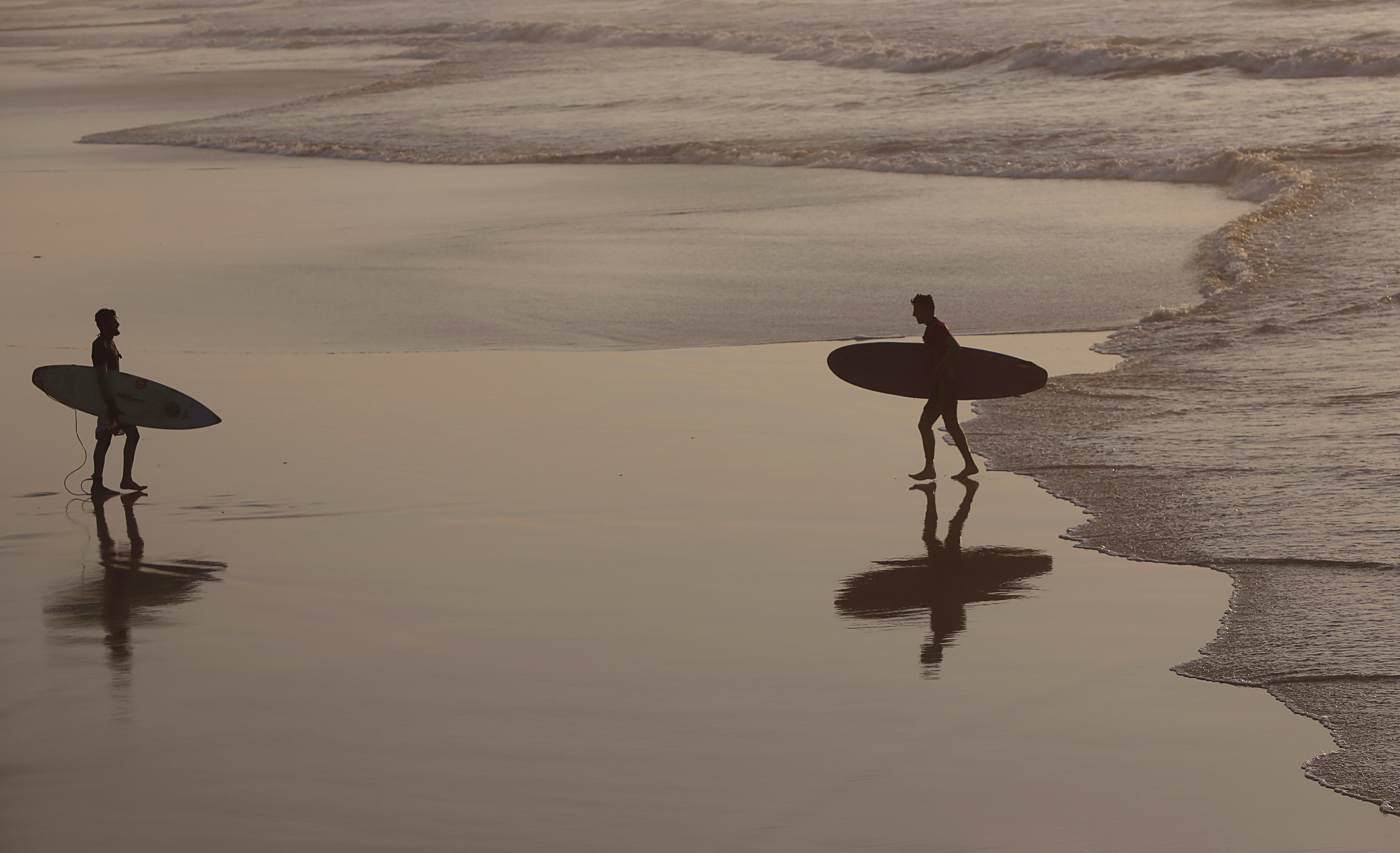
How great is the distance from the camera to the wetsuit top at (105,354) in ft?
25.9

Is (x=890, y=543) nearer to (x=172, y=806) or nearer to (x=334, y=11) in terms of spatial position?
(x=172, y=806)

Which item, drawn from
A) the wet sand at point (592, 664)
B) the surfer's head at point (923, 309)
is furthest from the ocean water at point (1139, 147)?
the surfer's head at point (923, 309)

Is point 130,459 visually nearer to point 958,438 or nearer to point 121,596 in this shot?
point 121,596

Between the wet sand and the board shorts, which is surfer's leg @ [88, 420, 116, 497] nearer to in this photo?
the board shorts

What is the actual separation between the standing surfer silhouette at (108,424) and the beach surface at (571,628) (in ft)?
0.46

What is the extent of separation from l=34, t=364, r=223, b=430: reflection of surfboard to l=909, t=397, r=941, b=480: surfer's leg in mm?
3927

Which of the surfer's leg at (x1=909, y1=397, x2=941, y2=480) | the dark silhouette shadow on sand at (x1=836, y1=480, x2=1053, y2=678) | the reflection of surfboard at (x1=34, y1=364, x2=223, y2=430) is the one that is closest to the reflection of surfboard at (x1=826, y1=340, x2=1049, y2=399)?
the surfer's leg at (x1=909, y1=397, x2=941, y2=480)

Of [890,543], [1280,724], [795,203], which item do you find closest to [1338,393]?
[890,543]

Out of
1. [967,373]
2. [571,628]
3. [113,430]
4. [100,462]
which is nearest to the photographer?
[571,628]

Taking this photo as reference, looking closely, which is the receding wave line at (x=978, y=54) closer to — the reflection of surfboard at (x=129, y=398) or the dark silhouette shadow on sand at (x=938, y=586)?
the dark silhouette shadow on sand at (x=938, y=586)

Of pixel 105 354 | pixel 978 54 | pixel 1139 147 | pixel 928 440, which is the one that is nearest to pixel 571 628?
pixel 928 440

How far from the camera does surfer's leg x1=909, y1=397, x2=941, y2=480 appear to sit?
7.71 m

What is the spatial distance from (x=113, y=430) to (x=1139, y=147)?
A: 52.9 feet

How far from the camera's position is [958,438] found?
26.1 ft
